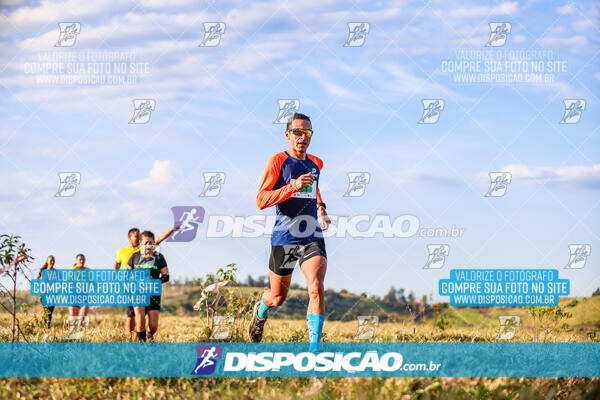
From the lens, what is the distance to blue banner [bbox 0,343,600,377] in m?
6.80

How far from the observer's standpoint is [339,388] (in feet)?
21.1

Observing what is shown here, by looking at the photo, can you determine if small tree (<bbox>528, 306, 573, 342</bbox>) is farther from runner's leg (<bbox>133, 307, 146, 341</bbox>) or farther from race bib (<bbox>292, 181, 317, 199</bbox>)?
runner's leg (<bbox>133, 307, 146, 341</bbox>)

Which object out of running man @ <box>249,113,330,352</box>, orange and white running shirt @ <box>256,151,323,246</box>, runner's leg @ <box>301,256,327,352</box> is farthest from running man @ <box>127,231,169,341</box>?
runner's leg @ <box>301,256,327,352</box>

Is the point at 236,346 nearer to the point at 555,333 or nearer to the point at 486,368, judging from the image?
the point at 486,368

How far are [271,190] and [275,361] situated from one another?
2.27m

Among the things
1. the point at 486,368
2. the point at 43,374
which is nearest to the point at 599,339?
the point at 486,368

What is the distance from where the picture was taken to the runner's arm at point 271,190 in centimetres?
771

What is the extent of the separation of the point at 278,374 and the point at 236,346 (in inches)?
27.5

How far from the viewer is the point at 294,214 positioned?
26.1 ft

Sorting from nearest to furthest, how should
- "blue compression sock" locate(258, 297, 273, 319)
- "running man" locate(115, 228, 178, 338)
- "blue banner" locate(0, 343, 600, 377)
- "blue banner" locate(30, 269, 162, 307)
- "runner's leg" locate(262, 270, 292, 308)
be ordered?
"blue banner" locate(0, 343, 600, 377)
"runner's leg" locate(262, 270, 292, 308)
"blue compression sock" locate(258, 297, 273, 319)
"blue banner" locate(30, 269, 162, 307)
"running man" locate(115, 228, 178, 338)

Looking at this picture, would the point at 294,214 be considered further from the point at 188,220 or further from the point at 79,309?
the point at 79,309

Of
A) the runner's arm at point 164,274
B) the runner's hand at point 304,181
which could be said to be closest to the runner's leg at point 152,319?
the runner's arm at point 164,274

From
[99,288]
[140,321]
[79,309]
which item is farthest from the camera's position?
[79,309]

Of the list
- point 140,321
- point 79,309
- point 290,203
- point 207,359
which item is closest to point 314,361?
point 207,359
